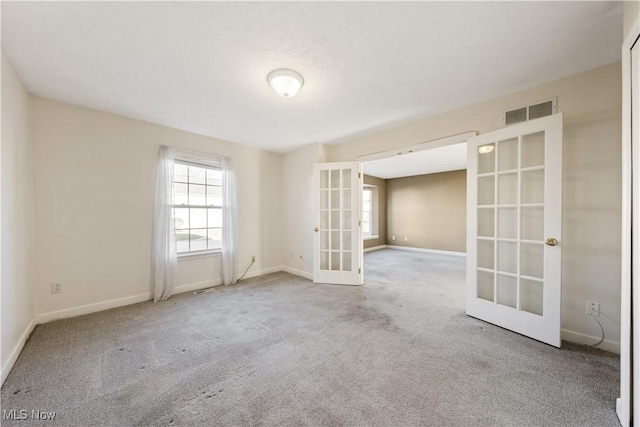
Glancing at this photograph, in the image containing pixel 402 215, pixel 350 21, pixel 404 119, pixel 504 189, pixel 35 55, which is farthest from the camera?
pixel 402 215

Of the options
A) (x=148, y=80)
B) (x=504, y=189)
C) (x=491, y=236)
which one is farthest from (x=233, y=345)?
(x=504, y=189)

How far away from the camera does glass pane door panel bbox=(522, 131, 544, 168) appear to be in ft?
7.54

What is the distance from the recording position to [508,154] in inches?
98.7

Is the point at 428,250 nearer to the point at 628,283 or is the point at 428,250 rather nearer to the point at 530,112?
the point at 530,112

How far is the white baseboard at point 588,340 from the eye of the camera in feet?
6.63

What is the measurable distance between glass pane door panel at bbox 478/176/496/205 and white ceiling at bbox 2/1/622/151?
92 cm

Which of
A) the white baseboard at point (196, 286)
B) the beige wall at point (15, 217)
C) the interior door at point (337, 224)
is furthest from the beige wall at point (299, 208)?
the beige wall at point (15, 217)

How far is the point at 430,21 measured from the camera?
1.59 m

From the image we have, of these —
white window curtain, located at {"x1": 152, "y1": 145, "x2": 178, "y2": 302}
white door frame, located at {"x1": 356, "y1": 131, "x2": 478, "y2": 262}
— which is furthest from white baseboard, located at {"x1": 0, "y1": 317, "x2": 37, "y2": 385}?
white door frame, located at {"x1": 356, "y1": 131, "x2": 478, "y2": 262}

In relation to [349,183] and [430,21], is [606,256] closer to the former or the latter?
[430,21]

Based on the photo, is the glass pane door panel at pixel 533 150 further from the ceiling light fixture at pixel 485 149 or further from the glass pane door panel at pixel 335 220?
the glass pane door panel at pixel 335 220

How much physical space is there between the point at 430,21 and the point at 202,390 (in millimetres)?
2947

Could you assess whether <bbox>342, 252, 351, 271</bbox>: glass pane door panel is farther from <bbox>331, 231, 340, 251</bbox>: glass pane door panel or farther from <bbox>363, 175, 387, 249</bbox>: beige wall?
<bbox>363, 175, 387, 249</bbox>: beige wall

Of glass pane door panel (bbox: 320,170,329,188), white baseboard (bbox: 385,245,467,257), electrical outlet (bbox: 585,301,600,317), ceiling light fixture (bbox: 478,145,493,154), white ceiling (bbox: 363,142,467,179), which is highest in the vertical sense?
white ceiling (bbox: 363,142,467,179)
